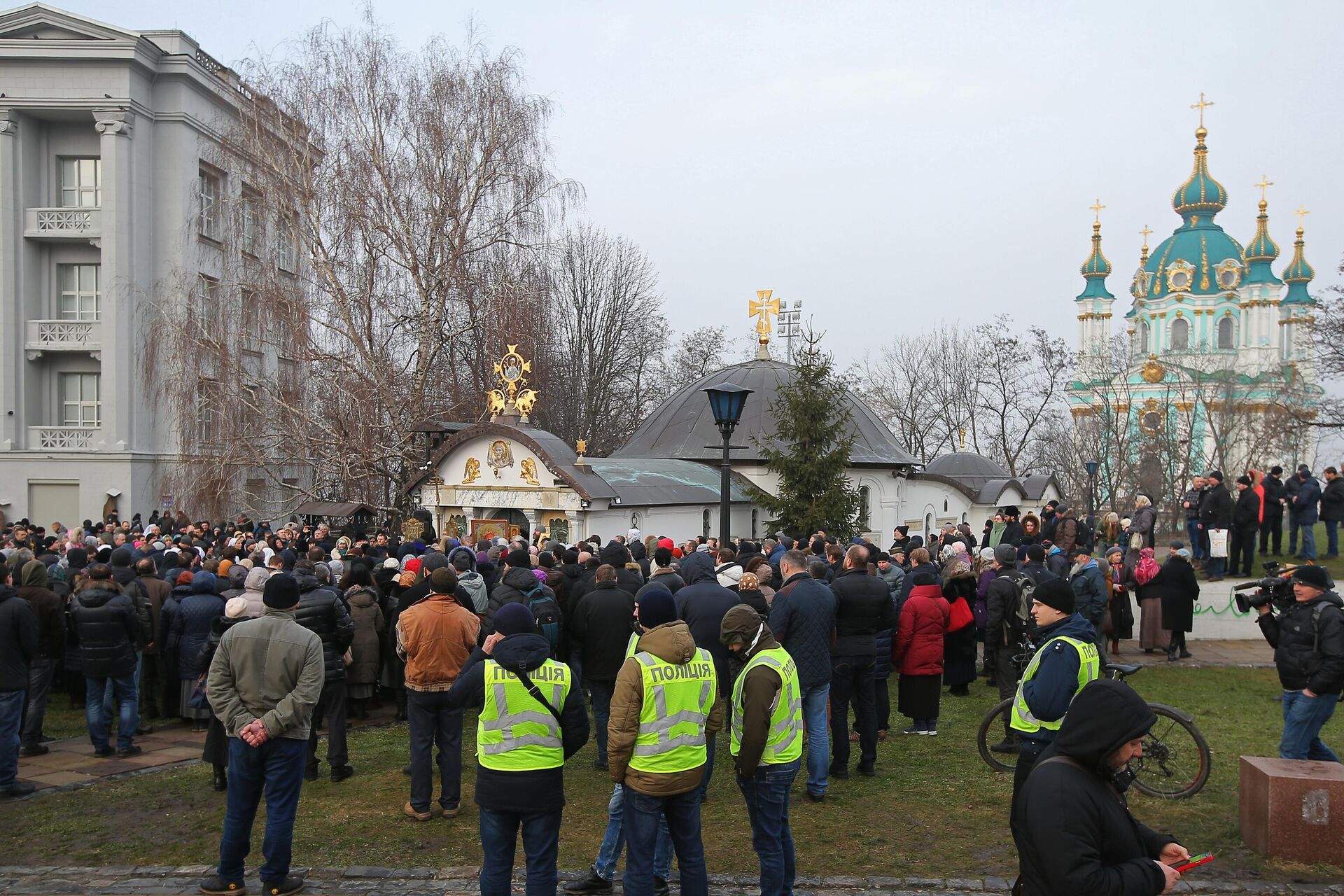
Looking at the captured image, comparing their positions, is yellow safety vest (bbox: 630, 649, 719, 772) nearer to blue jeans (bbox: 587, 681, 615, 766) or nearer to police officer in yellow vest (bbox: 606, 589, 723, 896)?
police officer in yellow vest (bbox: 606, 589, 723, 896)

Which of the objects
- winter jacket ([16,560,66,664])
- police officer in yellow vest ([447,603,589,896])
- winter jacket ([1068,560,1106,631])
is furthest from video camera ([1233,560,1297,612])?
winter jacket ([16,560,66,664])

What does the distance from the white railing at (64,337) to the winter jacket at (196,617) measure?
80.6ft

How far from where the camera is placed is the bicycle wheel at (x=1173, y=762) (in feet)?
26.7

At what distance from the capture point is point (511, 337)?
2367 centimetres

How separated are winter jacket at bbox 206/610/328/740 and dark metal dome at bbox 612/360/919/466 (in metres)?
24.5

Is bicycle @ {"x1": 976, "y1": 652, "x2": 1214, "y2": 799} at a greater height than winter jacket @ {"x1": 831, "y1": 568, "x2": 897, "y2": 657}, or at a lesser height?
lesser

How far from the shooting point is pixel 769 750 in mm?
5789

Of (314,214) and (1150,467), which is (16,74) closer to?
(314,214)

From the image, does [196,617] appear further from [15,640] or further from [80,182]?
[80,182]

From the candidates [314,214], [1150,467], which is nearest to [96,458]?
[314,214]

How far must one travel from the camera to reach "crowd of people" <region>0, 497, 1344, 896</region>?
5398 mm

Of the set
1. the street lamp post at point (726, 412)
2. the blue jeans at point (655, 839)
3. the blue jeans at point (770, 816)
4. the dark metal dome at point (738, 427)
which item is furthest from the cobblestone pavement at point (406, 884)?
the dark metal dome at point (738, 427)

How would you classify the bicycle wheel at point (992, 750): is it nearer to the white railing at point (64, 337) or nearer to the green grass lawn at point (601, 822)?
the green grass lawn at point (601, 822)

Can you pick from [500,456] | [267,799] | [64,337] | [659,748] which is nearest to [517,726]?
[659,748]
